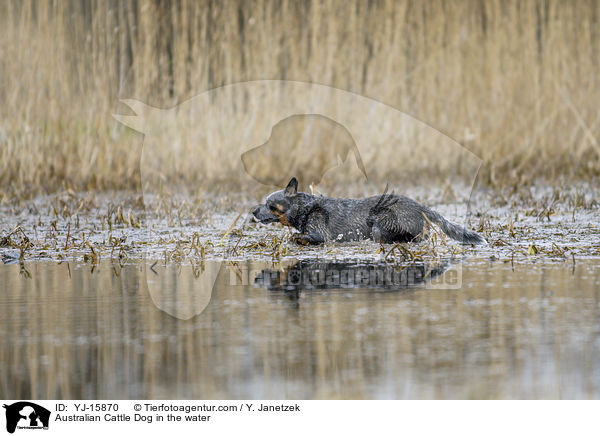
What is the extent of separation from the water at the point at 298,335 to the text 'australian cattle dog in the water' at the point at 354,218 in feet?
3.55

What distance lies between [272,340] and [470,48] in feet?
27.3

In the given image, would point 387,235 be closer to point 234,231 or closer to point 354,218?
point 354,218

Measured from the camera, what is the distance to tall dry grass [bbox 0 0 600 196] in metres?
10.4

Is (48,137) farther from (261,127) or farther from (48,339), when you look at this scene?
(48,339)

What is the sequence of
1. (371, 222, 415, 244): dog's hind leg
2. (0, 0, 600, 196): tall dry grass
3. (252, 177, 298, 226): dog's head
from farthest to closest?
(0, 0, 600, 196): tall dry grass, (252, 177, 298, 226): dog's head, (371, 222, 415, 244): dog's hind leg

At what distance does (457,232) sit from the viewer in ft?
21.8

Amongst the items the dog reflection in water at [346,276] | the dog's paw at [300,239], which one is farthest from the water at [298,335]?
the dog's paw at [300,239]

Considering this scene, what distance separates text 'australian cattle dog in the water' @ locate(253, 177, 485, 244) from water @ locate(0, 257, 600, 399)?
108 centimetres

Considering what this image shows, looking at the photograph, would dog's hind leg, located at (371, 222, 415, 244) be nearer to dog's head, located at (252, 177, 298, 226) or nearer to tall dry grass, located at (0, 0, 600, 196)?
dog's head, located at (252, 177, 298, 226)

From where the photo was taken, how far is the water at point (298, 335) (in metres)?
3.26

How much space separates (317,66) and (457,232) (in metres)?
5.18

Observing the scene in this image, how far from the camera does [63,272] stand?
5.70m

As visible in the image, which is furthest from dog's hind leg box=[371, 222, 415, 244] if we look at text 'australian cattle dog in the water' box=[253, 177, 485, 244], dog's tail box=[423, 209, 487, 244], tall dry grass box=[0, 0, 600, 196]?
tall dry grass box=[0, 0, 600, 196]
